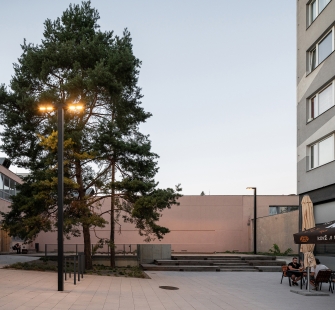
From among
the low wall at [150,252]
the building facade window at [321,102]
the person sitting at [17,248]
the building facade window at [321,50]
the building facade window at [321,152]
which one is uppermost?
the building facade window at [321,50]

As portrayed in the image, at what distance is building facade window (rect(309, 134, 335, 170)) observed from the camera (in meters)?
22.2

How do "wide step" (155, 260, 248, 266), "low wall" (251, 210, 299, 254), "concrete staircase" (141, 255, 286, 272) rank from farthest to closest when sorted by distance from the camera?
"low wall" (251, 210, 299, 254)
"wide step" (155, 260, 248, 266)
"concrete staircase" (141, 255, 286, 272)

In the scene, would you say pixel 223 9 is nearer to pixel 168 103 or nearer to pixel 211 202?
pixel 168 103

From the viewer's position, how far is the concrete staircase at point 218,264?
27.1m

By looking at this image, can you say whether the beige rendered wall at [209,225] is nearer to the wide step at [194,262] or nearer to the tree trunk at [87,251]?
the wide step at [194,262]

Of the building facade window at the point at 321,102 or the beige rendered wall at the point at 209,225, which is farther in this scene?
the beige rendered wall at the point at 209,225

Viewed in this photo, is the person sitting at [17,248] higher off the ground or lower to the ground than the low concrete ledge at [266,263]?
lower

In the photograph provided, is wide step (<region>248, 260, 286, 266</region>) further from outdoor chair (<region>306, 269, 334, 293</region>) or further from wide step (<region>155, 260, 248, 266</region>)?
outdoor chair (<region>306, 269, 334, 293</region>)

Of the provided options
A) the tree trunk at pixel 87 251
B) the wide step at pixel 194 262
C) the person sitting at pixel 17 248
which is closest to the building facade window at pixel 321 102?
the wide step at pixel 194 262

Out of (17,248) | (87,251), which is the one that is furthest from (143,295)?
(17,248)

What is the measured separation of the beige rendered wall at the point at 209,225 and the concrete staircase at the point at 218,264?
12.8m

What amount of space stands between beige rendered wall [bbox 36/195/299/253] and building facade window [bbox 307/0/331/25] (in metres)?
22.5

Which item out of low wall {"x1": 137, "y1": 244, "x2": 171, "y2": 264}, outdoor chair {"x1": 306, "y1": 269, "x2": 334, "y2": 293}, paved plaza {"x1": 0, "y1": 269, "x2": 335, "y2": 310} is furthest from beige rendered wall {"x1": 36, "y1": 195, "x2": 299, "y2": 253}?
outdoor chair {"x1": 306, "y1": 269, "x2": 334, "y2": 293}

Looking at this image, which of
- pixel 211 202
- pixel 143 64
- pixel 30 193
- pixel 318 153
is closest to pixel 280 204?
pixel 211 202
